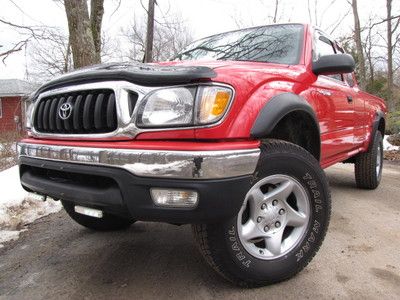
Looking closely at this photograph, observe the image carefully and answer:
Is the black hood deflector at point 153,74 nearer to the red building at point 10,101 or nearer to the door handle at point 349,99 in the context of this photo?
the door handle at point 349,99

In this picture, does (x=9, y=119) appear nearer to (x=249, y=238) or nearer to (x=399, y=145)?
(x=399, y=145)

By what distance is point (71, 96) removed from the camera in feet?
8.46

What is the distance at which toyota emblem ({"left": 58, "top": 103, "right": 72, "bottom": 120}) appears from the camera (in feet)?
8.36

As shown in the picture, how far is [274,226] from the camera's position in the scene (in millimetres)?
2652

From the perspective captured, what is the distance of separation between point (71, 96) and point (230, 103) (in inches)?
39.9

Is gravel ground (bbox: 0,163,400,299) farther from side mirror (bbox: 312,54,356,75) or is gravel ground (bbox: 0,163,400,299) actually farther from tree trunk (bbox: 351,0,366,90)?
tree trunk (bbox: 351,0,366,90)

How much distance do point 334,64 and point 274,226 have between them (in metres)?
1.39

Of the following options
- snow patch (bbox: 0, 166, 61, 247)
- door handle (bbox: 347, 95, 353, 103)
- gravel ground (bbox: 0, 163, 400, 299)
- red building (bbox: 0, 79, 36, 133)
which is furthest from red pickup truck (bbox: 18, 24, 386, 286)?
red building (bbox: 0, 79, 36, 133)

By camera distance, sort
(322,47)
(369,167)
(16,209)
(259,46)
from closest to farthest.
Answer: (259,46) < (322,47) < (16,209) < (369,167)

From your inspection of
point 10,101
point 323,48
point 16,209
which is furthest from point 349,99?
point 10,101

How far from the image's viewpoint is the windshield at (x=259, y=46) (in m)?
3.46

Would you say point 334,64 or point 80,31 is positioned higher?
point 80,31

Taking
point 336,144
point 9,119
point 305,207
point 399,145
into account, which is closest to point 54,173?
point 305,207

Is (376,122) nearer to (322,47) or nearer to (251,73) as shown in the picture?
(322,47)
